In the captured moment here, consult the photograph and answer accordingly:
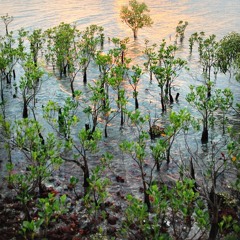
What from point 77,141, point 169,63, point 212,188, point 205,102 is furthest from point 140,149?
point 169,63

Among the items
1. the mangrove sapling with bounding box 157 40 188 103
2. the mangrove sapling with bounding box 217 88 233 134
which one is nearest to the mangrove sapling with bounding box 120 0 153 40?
the mangrove sapling with bounding box 157 40 188 103

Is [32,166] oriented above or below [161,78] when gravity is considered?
below

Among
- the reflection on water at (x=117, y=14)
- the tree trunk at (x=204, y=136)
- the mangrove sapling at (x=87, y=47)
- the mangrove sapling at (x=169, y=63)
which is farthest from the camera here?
the reflection on water at (x=117, y=14)

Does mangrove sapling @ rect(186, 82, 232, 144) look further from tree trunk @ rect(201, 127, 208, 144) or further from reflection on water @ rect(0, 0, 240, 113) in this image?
reflection on water @ rect(0, 0, 240, 113)

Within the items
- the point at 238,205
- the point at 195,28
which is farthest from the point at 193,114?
the point at 195,28

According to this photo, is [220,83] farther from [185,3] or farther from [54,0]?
[54,0]

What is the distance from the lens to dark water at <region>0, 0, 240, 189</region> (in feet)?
119

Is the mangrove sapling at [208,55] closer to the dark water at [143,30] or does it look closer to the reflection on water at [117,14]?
the dark water at [143,30]

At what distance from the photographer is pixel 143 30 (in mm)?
68188

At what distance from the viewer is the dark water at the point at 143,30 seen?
1430 inches

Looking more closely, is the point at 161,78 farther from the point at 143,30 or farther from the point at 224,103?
the point at 143,30

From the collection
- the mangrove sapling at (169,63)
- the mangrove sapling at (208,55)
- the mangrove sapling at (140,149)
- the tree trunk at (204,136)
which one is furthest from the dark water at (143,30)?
the mangrove sapling at (140,149)

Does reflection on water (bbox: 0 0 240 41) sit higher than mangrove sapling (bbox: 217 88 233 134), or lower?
higher

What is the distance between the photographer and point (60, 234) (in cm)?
1686
